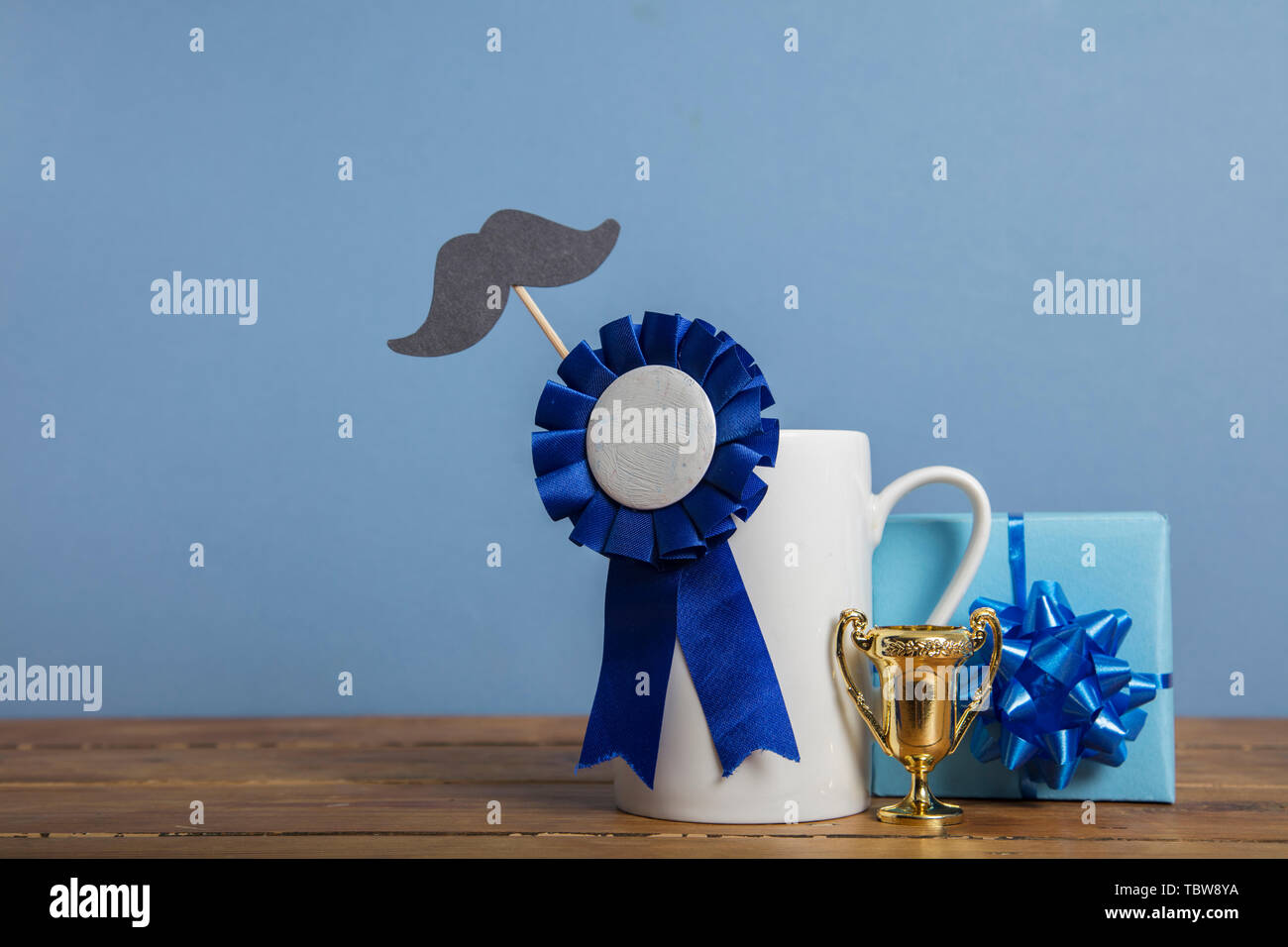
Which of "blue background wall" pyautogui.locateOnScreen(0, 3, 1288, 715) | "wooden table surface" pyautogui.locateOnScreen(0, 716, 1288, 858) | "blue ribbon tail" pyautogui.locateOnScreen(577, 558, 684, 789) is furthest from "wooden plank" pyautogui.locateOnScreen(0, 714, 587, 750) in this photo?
"blue ribbon tail" pyautogui.locateOnScreen(577, 558, 684, 789)

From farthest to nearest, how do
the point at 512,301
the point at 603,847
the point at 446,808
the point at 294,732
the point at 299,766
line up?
the point at 512,301, the point at 294,732, the point at 299,766, the point at 446,808, the point at 603,847

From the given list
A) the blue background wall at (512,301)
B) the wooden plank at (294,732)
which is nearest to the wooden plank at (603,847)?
the wooden plank at (294,732)

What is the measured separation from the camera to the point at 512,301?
1221 millimetres

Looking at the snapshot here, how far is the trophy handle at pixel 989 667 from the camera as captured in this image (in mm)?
617

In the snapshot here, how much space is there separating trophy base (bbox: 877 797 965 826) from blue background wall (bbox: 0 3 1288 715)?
25.9 inches

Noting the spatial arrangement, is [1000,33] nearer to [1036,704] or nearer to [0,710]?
[1036,704]

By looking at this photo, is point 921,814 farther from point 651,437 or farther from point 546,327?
point 546,327

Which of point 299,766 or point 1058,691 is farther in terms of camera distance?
point 299,766

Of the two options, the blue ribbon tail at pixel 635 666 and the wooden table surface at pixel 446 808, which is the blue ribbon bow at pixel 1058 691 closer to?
the wooden table surface at pixel 446 808

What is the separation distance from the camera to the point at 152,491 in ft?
4.18

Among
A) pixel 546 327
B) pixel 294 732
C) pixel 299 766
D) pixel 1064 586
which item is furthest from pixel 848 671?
pixel 294 732

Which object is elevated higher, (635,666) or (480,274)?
(480,274)

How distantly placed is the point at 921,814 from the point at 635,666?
0.18 metres

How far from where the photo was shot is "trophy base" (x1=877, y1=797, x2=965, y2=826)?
23.5 inches
